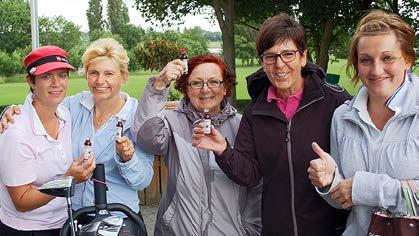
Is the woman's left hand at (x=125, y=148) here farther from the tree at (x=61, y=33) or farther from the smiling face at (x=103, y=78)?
the tree at (x=61, y=33)

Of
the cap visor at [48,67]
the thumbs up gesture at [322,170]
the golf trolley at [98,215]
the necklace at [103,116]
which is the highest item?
the cap visor at [48,67]

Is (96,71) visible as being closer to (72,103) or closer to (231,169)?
(72,103)

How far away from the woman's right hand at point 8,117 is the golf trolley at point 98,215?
487 millimetres

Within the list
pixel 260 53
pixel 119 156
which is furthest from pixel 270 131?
pixel 119 156

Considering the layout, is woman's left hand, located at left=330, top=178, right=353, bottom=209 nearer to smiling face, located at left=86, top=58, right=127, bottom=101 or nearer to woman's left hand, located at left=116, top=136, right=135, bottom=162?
woman's left hand, located at left=116, top=136, right=135, bottom=162

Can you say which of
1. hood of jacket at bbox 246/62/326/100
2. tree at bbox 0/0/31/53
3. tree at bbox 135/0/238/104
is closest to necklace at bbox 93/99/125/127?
hood of jacket at bbox 246/62/326/100

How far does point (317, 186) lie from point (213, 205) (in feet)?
2.24

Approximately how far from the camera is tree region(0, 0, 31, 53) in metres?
29.8

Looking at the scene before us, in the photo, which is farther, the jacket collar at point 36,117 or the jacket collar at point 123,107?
the jacket collar at point 123,107

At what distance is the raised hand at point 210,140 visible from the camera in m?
2.77

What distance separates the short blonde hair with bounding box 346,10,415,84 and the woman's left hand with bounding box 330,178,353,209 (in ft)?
1.76

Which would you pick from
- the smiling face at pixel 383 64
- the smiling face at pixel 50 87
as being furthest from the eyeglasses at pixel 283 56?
the smiling face at pixel 50 87

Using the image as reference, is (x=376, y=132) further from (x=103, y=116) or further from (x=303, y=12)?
(x=303, y=12)

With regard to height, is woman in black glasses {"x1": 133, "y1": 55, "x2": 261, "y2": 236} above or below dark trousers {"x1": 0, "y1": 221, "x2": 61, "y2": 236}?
above
